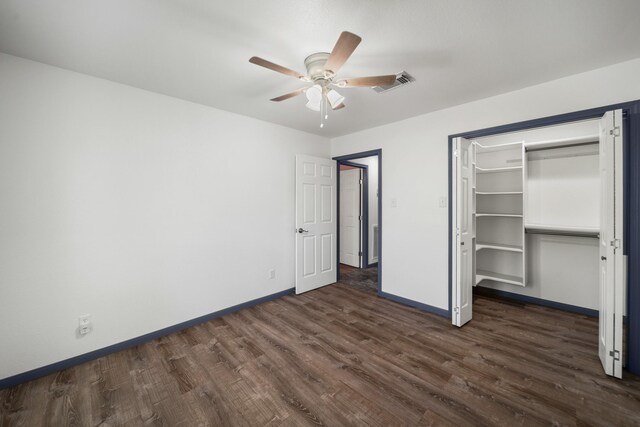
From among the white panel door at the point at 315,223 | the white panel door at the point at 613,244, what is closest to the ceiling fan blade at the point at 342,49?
the white panel door at the point at 613,244

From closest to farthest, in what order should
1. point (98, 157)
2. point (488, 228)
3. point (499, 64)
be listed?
point (499, 64)
point (98, 157)
point (488, 228)

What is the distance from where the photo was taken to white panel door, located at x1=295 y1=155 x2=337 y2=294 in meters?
3.93

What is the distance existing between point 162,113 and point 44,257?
65.4 inches

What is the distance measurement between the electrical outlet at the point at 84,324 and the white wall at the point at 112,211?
49 millimetres

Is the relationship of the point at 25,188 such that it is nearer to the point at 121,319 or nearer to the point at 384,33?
the point at 121,319

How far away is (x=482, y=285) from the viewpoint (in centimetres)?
400

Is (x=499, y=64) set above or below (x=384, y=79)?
above

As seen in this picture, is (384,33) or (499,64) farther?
(499,64)

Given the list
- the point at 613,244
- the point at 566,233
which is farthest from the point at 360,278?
the point at 613,244

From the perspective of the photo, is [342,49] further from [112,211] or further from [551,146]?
[551,146]

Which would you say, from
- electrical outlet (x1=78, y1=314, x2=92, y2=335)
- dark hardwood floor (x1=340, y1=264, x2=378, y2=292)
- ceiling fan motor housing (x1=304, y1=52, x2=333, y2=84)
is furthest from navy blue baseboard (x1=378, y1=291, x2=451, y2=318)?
electrical outlet (x1=78, y1=314, x2=92, y2=335)

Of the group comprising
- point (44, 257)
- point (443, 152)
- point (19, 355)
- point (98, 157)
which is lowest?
point (19, 355)

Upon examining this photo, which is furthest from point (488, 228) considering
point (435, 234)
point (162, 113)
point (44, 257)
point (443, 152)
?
point (44, 257)

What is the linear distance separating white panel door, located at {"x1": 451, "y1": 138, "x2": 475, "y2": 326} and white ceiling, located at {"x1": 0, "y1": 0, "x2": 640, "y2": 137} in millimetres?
703
